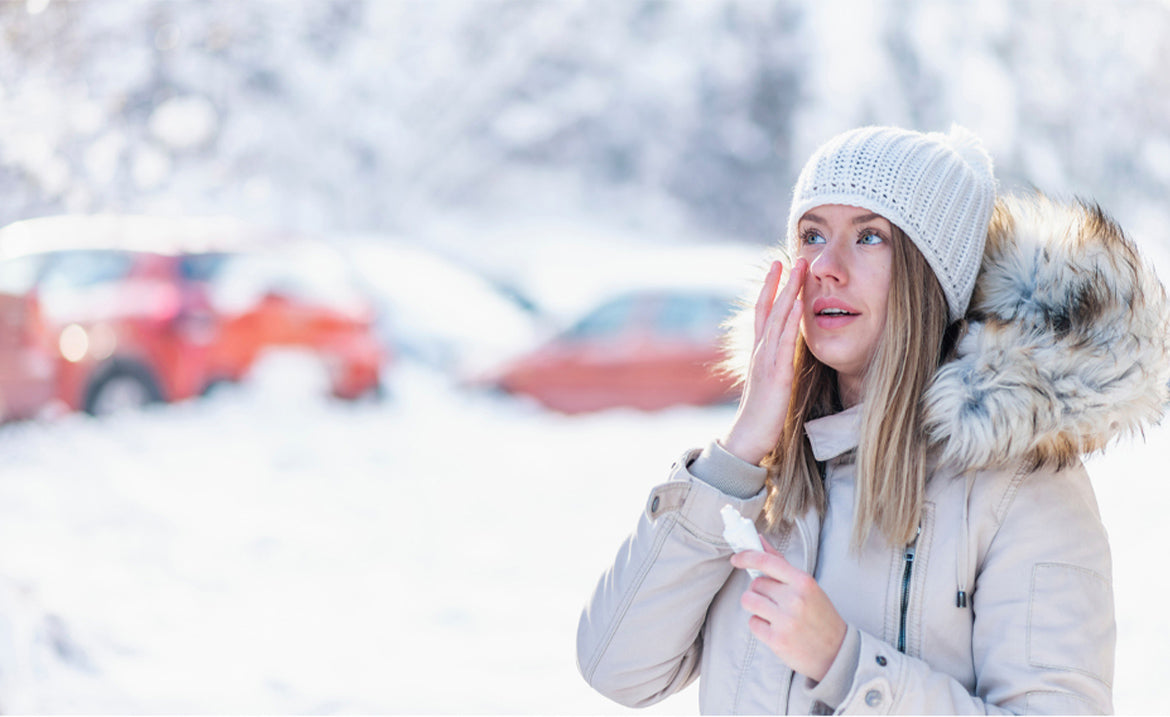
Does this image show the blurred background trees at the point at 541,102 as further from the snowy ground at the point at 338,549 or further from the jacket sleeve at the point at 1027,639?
the jacket sleeve at the point at 1027,639

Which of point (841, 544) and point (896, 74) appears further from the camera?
point (896, 74)

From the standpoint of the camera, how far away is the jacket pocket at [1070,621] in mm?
850

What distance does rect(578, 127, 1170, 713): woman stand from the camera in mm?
873

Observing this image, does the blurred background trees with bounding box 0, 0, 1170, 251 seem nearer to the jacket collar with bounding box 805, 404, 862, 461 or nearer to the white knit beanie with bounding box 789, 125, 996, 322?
the white knit beanie with bounding box 789, 125, 996, 322

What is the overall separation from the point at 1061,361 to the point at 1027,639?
0.95 feet

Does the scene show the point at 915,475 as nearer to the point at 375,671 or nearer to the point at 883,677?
the point at 883,677

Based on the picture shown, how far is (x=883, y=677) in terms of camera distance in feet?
2.78

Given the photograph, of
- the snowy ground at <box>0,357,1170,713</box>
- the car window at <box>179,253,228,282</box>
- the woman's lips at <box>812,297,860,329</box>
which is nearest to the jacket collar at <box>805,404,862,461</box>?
the woman's lips at <box>812,297,860,329</box>

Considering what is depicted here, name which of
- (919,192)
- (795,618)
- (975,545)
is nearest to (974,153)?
(919,192)

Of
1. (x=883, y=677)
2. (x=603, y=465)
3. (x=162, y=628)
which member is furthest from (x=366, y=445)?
(x=883, y=677)

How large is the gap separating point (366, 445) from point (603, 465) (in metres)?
1.11

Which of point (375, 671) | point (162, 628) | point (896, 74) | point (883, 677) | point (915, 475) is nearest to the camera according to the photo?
point (883, 677)

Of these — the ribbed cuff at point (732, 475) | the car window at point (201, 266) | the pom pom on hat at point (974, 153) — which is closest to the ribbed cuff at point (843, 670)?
the ribbed cuff at point (732, 475)

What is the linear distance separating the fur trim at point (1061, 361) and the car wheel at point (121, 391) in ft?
12.4
